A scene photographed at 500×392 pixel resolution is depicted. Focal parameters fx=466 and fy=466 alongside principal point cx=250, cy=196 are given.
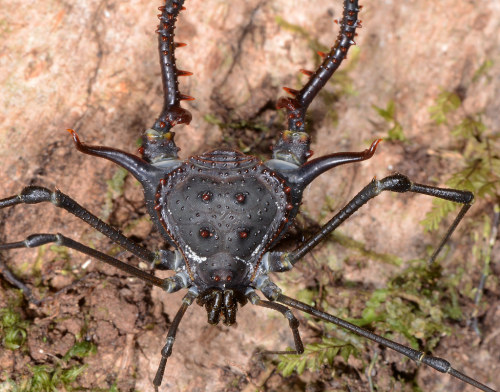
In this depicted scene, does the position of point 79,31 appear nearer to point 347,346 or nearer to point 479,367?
point 347,346

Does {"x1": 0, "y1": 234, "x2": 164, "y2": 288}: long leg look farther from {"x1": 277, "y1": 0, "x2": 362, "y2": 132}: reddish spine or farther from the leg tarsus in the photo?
{"x1": 277, "y1": 0, "x2": 362, "y2": 132}: reddish spine

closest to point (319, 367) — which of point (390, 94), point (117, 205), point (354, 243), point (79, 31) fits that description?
point (354, 243)

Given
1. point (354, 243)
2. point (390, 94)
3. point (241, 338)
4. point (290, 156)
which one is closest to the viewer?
point (290, 156)

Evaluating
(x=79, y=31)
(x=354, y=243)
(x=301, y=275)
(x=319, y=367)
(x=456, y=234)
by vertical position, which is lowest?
(x=319, y=367)

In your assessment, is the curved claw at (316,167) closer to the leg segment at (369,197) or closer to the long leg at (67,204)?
the leg segment at (369,197)

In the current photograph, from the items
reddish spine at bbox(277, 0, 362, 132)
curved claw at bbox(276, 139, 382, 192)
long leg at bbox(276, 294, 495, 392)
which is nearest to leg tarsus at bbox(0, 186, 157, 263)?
curved claw at bbox(276, 139, 382, 192)

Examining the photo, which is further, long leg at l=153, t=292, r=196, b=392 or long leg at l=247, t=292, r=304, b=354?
long leg at l=247, t=292, r=304, b=354

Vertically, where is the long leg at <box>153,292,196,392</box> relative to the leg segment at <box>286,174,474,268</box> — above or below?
below

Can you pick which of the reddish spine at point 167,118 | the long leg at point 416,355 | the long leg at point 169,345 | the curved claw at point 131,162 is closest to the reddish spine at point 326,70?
the reddish spine at point 167,118
